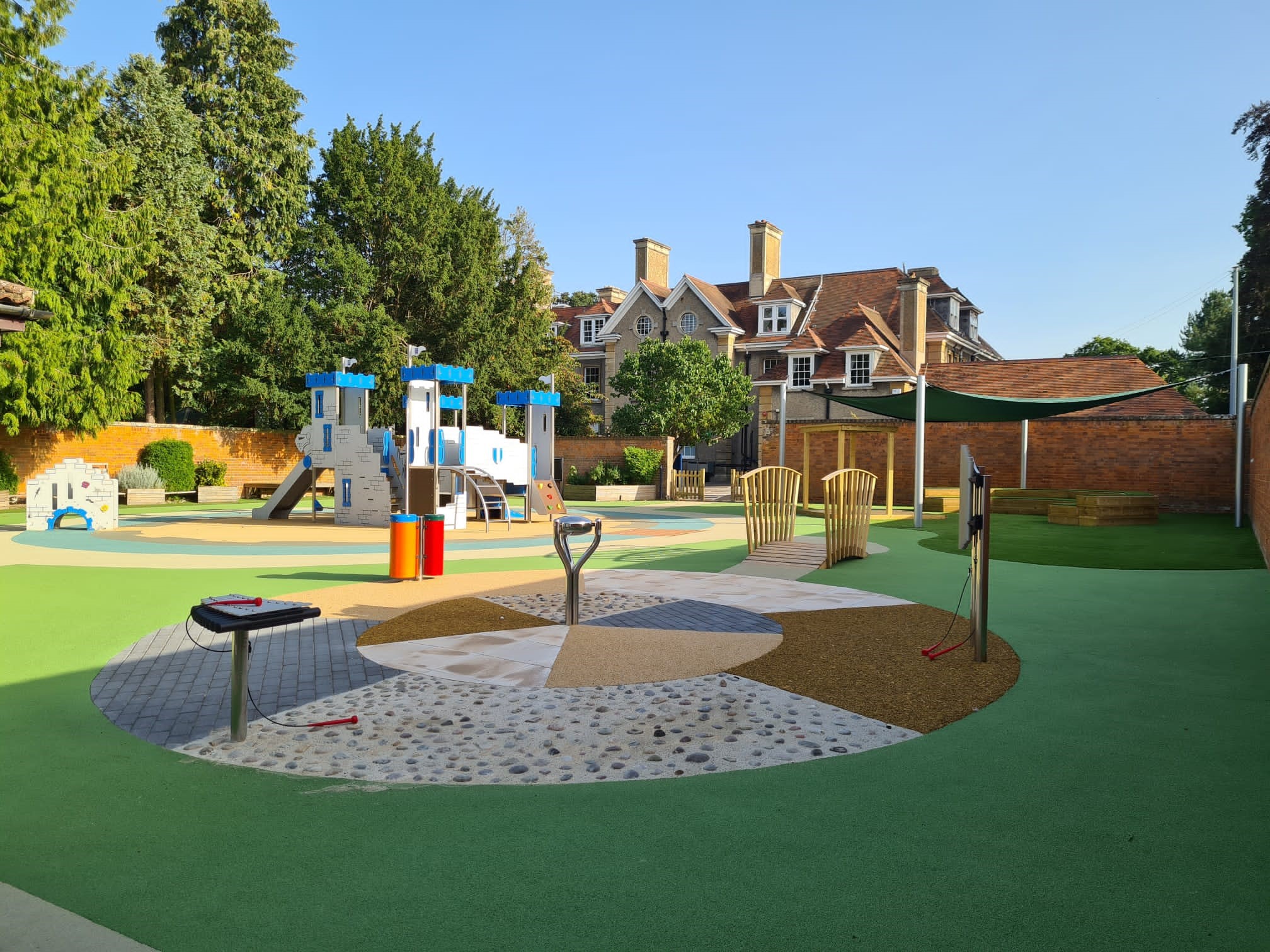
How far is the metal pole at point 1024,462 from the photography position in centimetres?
2620

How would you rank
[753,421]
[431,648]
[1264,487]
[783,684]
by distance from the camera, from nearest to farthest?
[783,684] < [431,648] < [1264,487] < [753,421]

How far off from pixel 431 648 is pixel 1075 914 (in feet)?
17.7

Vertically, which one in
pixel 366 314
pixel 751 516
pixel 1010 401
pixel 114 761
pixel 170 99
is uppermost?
pixel 170 99

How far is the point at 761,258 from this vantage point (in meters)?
48.2

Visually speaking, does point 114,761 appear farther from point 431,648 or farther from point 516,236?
point 516,236

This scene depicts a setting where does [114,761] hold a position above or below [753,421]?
below

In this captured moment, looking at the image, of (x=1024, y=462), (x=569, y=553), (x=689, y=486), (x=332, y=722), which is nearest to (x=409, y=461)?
(x=569, y=553)

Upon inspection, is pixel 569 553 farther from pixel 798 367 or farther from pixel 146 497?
pixel 798 367

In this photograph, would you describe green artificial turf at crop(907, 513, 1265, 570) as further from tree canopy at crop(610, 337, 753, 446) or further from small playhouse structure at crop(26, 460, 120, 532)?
small playhouse structure at crop(26, 460, 120, 532)

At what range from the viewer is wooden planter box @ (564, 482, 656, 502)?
3136cm

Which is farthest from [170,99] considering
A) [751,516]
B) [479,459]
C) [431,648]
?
[431,648]

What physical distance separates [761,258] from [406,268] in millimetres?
19831

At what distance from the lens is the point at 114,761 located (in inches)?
182

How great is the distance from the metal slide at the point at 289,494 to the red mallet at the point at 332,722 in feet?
54.0
